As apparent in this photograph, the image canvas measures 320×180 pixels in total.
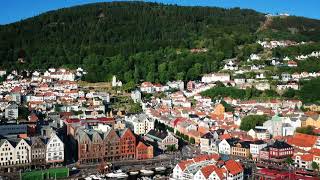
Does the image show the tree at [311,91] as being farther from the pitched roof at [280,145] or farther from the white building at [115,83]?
the white building at [115,83]

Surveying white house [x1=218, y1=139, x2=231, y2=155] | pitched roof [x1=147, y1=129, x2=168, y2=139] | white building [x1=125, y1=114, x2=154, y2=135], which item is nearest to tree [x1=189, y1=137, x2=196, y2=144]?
pitched roof [x1=147, y1=129, x2=168, y2=139]

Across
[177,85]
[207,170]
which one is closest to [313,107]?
[177,85]

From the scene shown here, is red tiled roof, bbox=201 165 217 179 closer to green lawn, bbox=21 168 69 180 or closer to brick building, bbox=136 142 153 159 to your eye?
brick building, bbox=136 142 153 159

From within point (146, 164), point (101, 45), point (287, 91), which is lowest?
point (146, 164)

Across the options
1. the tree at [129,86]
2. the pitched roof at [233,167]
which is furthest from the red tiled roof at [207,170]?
the tree at [129,86]

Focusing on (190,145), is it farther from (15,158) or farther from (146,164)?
(15,158)

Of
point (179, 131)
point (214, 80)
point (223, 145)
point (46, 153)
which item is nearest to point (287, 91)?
point (214, 80)

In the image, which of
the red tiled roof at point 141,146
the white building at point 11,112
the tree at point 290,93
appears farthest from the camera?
the tree at point 290,93

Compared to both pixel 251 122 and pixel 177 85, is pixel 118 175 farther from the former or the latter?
pixel 177 85
